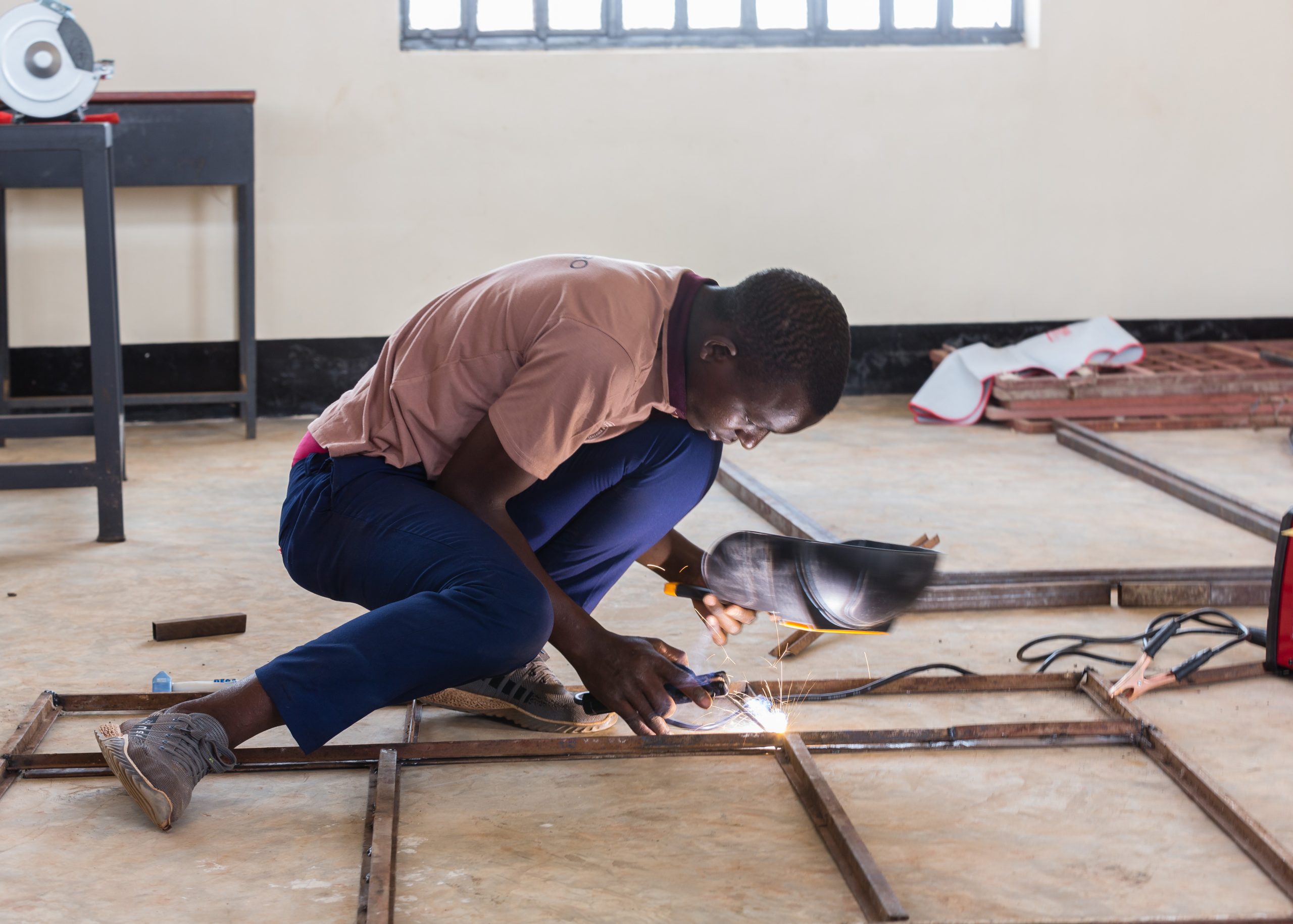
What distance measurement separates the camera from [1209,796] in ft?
6.35

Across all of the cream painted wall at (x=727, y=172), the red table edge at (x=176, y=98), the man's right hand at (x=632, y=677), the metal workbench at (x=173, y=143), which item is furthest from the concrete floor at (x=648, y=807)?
the cream painted wall at (x=727, y=172)

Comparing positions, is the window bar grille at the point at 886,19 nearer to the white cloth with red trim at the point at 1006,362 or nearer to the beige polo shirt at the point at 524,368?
the white cloth with red trim at the point at 1006,362

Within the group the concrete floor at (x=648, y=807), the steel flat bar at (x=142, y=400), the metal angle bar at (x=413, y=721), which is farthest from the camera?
the steel flat bar at (x=142, y=400)

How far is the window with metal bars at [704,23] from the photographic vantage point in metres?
5.74

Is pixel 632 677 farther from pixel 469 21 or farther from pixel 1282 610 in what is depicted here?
pixel 469 21

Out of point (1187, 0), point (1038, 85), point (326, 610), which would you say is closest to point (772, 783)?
point (326, 610)

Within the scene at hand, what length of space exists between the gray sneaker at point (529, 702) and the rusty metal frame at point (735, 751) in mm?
78

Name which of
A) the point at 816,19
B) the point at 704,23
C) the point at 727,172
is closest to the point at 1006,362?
the point at 727,172

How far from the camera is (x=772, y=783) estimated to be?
2047mm

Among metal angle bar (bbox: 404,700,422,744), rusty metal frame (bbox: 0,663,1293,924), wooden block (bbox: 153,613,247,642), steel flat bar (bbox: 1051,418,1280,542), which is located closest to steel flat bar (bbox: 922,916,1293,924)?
rusty metal frame (bbox: 0,663,1293,924)

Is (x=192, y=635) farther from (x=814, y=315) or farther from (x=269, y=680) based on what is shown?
(x=814, y=315)

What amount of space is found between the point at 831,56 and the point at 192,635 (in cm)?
439

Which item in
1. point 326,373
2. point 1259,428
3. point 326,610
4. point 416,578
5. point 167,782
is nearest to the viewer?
point 167,782

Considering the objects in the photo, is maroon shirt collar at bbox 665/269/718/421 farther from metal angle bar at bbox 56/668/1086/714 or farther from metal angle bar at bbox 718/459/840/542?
metal angle bar at bbox 718/459/840/542
